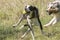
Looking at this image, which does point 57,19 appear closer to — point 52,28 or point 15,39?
point 52,28

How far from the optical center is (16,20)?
1046 cm

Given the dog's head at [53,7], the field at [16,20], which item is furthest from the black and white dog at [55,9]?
the field at [16,20]

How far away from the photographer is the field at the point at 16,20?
9211mm

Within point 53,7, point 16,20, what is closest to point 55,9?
point 53,7

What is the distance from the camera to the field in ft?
30.2

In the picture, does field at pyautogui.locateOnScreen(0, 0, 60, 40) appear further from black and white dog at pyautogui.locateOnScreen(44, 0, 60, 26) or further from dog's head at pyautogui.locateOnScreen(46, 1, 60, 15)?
dog's head at pyautogui.locateOnScreen(46, 1, 60, 15)

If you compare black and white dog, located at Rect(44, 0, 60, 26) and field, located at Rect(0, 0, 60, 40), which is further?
field, located at Rect(0, 0, 60, 40)

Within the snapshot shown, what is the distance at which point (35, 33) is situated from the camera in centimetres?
941

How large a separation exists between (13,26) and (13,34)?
1.30 feet

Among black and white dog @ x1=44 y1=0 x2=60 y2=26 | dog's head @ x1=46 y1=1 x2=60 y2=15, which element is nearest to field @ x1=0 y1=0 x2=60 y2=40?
black and white dog @ x1=44 y1=0 x2=60 y2=26

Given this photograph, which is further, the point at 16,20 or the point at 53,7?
the point at 16,20

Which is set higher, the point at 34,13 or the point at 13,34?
the point at 34,13

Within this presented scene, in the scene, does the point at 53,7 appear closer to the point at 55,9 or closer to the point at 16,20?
the point at 55,9

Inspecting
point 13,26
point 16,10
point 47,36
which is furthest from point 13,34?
point 16,10
